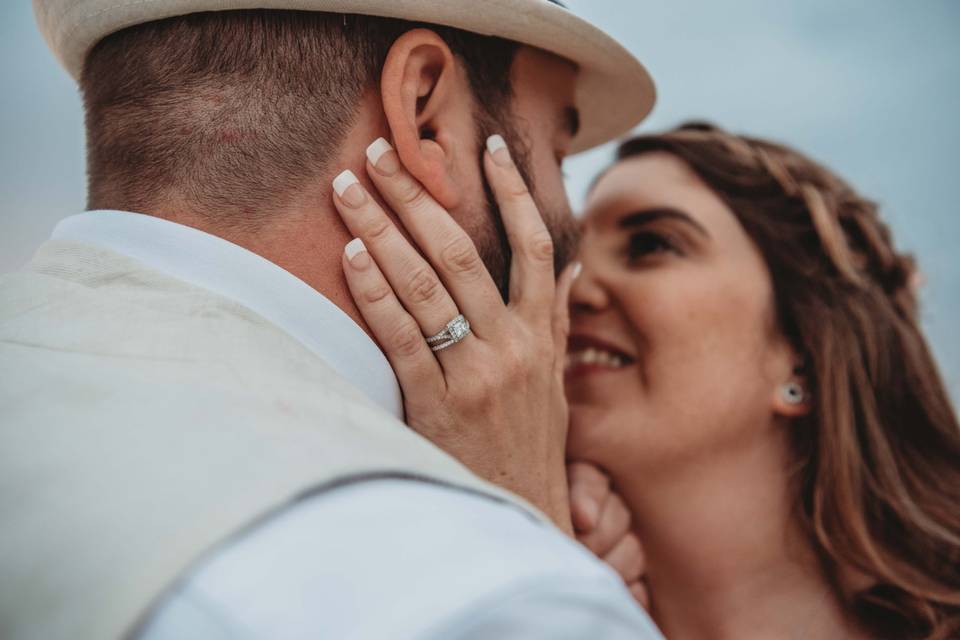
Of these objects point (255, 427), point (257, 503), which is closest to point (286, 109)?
point (255, 427)

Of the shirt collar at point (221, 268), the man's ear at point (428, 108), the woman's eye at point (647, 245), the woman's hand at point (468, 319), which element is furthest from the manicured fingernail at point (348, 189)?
the woman's eye at point (647, 245)

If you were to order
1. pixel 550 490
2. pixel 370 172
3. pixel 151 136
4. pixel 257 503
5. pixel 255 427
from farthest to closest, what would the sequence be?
pixel 550 490 → pixel 370 172 → pixel 151 136 → pixel 255 427 → pixel 257 503

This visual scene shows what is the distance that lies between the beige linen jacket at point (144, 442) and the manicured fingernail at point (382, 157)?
0.48m

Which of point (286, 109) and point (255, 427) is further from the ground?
point (286, 109)

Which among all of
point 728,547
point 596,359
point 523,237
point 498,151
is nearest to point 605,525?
point 728,547

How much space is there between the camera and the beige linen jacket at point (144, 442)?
0.72m

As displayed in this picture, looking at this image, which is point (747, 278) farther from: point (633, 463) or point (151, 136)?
point (151, 136)

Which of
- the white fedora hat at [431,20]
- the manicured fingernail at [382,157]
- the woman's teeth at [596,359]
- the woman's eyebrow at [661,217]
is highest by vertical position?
the white fedora hat at [431,20]

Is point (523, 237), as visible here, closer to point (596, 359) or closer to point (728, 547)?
point (596, 359)

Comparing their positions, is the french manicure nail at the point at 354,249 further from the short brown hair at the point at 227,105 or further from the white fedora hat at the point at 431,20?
the white fedora hat at the point at 431,20

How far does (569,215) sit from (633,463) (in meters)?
1.00

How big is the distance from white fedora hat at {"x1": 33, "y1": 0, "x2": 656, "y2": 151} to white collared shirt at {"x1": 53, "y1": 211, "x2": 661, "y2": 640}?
3.34 ft

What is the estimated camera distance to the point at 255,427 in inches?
34.1

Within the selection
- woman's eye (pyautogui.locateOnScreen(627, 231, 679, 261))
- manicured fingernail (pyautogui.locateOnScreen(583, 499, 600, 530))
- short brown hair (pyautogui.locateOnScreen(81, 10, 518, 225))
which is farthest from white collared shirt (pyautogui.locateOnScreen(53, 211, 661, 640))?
woman's eye (pyautogui.locateOnScreen(627, 231, 679, 261))
